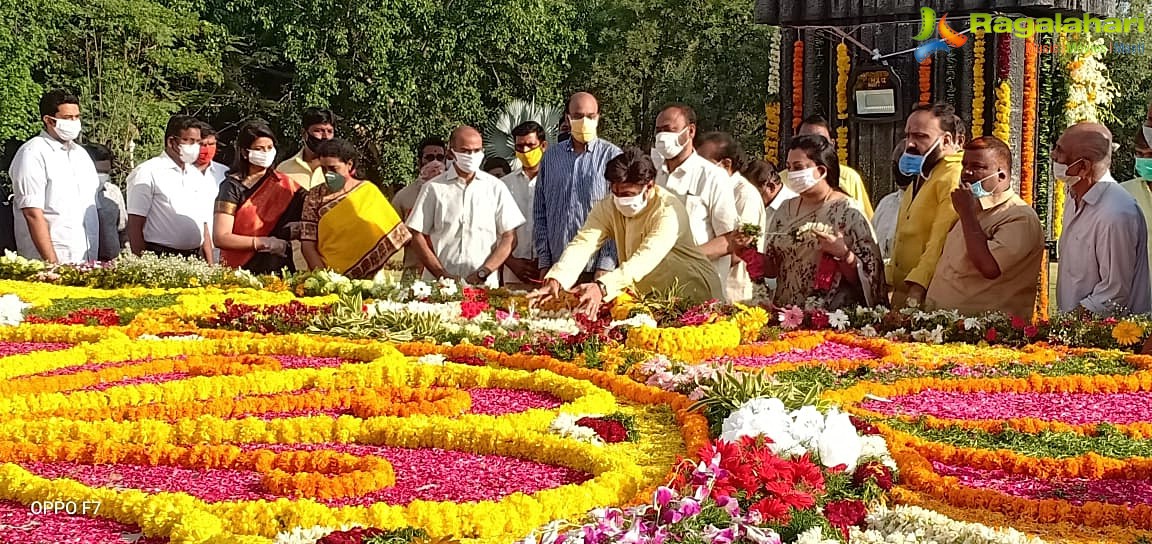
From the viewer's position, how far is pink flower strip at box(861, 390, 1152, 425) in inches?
252

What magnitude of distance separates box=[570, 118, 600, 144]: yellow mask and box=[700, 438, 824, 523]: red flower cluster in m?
6.09

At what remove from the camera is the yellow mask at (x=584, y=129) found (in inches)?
423

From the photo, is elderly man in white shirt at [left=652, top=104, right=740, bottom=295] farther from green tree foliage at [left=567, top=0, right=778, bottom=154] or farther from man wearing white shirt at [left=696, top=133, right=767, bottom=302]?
green tree foliage at [left=567, top=0, right=778, bottom=154]

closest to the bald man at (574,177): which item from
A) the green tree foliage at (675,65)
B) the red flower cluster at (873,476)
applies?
the red flower cluster at (873,476)

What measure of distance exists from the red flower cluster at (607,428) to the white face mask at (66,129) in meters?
7.91

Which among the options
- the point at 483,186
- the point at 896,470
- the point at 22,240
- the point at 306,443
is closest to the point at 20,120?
the point at 22,240

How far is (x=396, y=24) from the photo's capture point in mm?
31078

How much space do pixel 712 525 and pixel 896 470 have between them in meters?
1.28

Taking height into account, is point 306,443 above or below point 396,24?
below

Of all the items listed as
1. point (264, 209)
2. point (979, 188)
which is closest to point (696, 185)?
point (979, 188)

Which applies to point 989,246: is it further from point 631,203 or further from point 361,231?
point 361,231

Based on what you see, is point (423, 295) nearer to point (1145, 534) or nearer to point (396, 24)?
point (1145, 534)

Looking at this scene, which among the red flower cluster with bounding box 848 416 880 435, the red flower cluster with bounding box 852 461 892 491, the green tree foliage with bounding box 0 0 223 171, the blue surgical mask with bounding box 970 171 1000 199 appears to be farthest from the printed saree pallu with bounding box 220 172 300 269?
the green tree foliage with bounding box 0 0 223 171

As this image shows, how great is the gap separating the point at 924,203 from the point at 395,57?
23.4 meters
